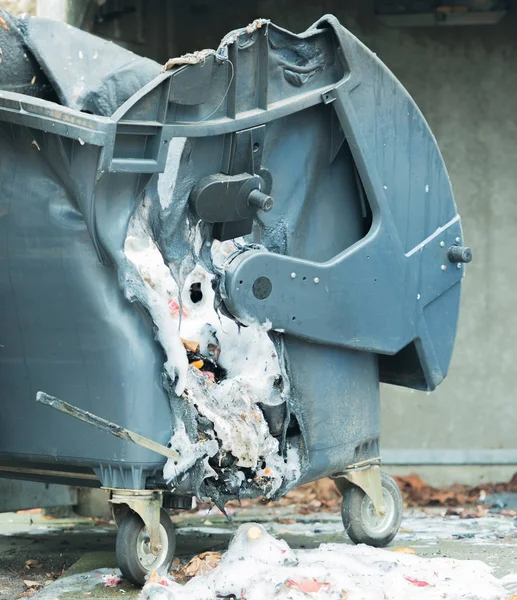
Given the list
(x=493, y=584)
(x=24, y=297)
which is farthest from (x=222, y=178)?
(x=493, y=584)

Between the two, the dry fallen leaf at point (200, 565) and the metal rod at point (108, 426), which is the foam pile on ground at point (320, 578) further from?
the metal rod at point (108, 426)

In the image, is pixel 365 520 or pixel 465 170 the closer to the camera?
pixel 365 520

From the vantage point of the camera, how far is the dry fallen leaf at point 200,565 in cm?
507

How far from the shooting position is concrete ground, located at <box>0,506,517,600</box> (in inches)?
208

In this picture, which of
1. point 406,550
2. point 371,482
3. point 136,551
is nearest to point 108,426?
point 136,551

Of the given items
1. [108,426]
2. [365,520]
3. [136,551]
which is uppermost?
[108,426]

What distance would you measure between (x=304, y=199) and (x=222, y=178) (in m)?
0.47

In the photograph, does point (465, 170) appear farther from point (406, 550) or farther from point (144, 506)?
point (144, 506)

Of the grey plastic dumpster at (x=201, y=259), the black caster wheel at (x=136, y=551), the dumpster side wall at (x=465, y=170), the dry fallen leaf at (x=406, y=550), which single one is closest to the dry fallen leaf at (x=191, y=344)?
the grey plastic dumpster at (x=201, y=259)

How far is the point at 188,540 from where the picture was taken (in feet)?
20.6

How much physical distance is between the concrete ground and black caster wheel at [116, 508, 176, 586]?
76mm

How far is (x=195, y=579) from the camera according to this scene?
4.78 metres

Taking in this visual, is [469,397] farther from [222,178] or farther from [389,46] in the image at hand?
[222,178]

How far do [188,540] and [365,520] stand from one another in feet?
3.25
